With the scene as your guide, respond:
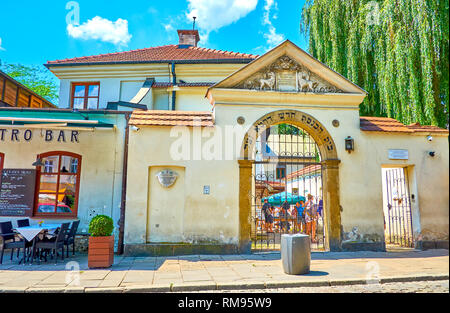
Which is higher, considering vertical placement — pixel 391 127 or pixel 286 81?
pixel 286 81

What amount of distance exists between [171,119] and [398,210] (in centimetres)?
845

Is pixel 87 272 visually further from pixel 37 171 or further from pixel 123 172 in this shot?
pixel 37 171

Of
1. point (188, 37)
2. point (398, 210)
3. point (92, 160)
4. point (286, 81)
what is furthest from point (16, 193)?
point (398, 210)

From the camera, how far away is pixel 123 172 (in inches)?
408

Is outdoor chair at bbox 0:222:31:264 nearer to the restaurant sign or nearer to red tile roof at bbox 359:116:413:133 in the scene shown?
the restaurant sign

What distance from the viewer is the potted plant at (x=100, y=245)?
773 centimetres

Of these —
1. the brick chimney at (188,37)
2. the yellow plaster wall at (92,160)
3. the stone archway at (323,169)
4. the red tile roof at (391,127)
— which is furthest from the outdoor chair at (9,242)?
the brick chimney at (188,37)

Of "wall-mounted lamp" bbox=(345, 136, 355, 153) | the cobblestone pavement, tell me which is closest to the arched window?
the cobblestone pavement

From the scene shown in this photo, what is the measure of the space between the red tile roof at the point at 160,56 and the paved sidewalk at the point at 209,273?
9.04m

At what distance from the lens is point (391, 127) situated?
1052 cm

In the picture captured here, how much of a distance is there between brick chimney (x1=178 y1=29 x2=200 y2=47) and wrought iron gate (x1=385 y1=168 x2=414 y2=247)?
1279cm

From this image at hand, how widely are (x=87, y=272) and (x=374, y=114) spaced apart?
12735 mm

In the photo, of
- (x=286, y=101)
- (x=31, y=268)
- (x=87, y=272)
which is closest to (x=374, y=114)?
(x=286, y=101)

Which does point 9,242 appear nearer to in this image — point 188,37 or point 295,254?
point 295,254
